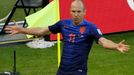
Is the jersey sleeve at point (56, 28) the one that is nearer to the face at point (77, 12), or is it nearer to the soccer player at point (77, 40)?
the soccer player at point (77, 40)

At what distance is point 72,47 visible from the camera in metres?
7.11

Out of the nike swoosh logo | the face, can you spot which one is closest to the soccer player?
the face

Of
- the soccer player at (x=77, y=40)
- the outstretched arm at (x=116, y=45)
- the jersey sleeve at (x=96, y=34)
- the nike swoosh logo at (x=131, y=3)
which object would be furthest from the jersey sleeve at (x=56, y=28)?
the nike swoosh logo at (x=131, y=3)

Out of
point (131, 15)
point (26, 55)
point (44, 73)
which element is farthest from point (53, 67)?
Answer: point (131, 15)

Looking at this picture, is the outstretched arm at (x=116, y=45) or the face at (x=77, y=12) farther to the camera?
the face at (x=77, y=12)

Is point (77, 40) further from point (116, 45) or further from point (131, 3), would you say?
point (131, 3)

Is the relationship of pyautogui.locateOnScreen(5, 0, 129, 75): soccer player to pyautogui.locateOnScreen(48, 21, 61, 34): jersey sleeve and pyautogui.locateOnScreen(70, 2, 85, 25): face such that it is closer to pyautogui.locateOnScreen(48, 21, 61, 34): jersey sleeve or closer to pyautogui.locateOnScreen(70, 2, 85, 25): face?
pyautogui.locateOnScreen(70, 2, 85, 25): face

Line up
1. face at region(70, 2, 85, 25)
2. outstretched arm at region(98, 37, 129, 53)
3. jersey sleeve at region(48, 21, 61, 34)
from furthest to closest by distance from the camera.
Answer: jersey sleeve at region(48, 21, 61, 34) < face at region(70, 2, 85, 25) < outstretched arm at region(98, 37, 129, 53)

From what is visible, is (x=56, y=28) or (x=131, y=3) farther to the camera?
(x=131, y=3)

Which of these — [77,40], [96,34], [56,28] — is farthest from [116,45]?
[56,28]

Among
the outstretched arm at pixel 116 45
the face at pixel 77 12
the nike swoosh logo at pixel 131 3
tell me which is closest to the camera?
the outstretched arm at pixel 116 45

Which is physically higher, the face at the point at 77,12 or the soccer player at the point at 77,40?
the face at the point at 77,12

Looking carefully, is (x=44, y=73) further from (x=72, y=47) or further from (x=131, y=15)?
Answer: (x=131, y=15)

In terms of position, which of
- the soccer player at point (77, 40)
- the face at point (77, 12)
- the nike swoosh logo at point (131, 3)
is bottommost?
the nike swoosh logo at point (131, 3)
